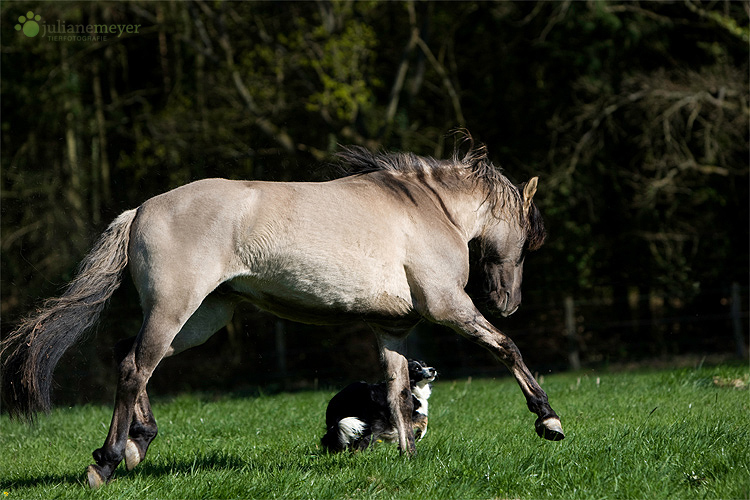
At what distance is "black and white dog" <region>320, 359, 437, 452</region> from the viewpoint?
19.1ft

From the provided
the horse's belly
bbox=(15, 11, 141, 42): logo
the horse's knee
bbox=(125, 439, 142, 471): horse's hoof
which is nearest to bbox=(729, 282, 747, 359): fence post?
the horse's belly

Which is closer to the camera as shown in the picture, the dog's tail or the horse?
the horse

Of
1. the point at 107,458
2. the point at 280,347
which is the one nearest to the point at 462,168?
the point at 107,458

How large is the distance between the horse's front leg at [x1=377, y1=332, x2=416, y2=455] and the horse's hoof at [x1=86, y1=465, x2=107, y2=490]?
6.56 feet

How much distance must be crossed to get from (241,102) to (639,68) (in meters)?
8.41

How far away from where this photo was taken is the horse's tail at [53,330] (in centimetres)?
518

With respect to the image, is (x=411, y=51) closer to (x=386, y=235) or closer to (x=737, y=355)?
(x=737, y=355)

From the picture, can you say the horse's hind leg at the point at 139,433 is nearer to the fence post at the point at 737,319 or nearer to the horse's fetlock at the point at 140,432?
the horse's fetlock at the point at 140,432

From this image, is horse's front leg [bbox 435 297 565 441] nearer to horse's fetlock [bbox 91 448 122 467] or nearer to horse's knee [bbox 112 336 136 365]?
horse's knee [bbox 112 336 136 365]

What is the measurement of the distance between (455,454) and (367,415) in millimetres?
970

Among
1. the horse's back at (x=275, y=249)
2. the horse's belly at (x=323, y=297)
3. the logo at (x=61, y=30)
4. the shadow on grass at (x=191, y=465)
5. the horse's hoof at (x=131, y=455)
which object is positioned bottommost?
the shadow on grass at (x=191, y=465)

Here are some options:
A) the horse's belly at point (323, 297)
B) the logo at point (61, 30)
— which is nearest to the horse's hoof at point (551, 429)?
the horse's belly at point (323, 297)

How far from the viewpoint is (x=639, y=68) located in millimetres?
16406

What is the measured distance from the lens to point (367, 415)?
19.8 ft
